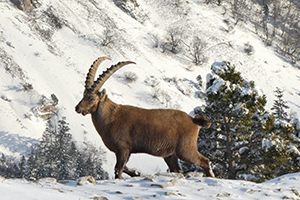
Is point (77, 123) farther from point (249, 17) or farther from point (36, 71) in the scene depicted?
point (249, 17)

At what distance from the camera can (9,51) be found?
49062 millimetres

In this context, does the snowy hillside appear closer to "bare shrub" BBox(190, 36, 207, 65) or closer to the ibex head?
"bare shrub" BBox(190, 36, 207, 65)

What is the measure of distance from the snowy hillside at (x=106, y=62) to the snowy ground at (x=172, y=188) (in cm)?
3196

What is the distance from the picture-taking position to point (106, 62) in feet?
180

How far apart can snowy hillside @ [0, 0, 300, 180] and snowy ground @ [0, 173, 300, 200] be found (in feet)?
105

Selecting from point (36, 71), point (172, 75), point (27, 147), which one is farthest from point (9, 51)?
point (172, 75)

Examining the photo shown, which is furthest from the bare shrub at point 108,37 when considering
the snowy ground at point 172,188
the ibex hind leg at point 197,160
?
the snowy ground at point 172,188

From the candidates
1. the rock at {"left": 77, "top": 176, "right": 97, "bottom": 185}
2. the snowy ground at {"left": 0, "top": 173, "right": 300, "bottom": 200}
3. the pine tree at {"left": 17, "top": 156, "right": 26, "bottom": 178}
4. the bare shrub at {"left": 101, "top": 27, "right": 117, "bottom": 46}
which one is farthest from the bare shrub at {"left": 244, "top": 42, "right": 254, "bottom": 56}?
the rock at {"left": 77, "top": 176, "right": 97, "bottom": 185}

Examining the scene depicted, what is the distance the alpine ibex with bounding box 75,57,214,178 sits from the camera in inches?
305

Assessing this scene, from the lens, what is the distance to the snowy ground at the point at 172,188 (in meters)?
5.50

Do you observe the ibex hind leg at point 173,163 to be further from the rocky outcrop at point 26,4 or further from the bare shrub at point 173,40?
the rocky outcrop at point 26,4

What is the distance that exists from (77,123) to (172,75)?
77.8 feet

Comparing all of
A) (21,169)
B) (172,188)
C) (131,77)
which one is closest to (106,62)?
(131,77)

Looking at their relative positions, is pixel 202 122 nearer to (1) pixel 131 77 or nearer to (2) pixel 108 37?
(1) pixel 131 77
